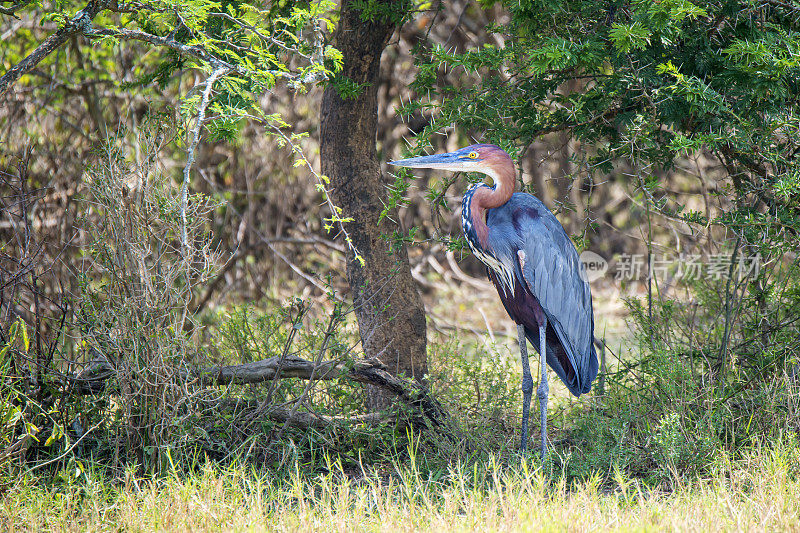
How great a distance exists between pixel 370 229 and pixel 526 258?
1.29m

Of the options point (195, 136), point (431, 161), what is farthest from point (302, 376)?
point (195, 136)

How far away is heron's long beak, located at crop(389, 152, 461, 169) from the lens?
395 cm

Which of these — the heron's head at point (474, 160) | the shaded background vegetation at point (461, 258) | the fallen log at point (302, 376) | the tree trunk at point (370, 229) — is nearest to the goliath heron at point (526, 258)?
the heron's head at point (474, 160)

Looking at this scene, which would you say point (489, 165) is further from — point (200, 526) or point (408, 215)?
point (408, 215)

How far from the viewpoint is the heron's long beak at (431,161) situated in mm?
3945

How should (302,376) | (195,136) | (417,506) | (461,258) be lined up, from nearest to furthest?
1. (195,136)
2. (417,506)
3. (302,376)
4. (461,258)

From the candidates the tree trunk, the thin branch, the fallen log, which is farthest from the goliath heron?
the thin branch

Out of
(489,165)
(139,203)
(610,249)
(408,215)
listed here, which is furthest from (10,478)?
(610,249)

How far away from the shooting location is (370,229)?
5.02m

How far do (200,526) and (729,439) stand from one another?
2966mm

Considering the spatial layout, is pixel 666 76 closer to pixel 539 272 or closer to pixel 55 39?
pixel 539 272

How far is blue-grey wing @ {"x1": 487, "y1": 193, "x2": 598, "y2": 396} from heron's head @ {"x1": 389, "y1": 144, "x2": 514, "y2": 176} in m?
0.29

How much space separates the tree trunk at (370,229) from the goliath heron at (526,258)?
0.80m

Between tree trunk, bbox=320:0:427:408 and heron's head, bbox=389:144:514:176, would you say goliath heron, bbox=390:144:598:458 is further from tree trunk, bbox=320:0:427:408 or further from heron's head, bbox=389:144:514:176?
tree trunk, bbox=320:0:427:408
